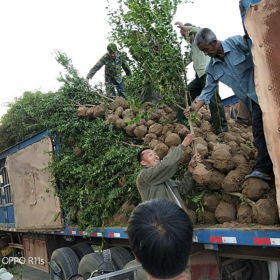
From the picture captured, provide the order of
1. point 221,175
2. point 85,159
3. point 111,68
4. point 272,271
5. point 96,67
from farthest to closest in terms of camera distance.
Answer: point 111,68 < point 96,67 < point 85,159 < point 272,271 < point 221,175

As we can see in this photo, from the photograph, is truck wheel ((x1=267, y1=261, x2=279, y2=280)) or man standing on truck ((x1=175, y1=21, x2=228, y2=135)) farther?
man standing on truck ((x1=175, y1=21, x2=228, y2=135))

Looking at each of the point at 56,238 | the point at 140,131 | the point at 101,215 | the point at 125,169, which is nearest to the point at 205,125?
the point at 140,131

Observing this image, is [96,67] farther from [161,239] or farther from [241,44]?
[161,239]

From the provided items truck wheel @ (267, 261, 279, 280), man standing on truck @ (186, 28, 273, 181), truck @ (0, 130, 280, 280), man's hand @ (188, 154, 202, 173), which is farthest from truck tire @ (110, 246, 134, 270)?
man standing on truck @ (186, 28, 273, 181)

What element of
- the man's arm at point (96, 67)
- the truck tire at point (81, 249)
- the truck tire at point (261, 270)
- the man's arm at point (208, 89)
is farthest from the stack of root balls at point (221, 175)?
the man's arm at point (96, 67)

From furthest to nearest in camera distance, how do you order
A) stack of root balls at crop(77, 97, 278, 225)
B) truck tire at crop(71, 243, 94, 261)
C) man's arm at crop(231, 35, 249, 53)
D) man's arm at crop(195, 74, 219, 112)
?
truck tire at crop(71, 243, 94, 261) < man's arm at crop(195, 74, 219, 112) < man's arm at crop(231, 35, 249, 53) < stack of root balls at crop(77, 97, 278, 225)

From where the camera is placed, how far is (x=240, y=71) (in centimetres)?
289

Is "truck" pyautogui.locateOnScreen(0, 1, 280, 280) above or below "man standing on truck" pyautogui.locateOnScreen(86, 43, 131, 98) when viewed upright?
below

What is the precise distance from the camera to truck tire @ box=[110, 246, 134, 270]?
421cm

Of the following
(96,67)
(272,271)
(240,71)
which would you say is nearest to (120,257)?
(272,271)

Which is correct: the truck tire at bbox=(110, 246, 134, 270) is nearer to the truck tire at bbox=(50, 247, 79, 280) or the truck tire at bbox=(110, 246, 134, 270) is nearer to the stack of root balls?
the truck tire at bbox=(50, 247, 79, 280)

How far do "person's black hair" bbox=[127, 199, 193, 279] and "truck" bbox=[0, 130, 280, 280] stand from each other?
4.37 ft

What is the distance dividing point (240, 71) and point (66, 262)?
401 cm

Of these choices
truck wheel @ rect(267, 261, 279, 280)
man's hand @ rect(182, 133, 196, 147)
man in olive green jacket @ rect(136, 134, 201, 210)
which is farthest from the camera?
truck wheel @ rect(267, 261, 279, 280)
